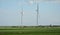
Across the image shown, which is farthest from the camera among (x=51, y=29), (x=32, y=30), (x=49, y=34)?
(x=32, y=30)

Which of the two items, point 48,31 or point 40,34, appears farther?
point 48,31

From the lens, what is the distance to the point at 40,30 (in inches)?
504

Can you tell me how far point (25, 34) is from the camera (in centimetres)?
1172

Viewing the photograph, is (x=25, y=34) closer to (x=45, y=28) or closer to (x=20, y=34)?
(x=20, y=34)

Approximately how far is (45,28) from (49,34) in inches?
Answer: 45.9

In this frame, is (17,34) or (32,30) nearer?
(17,34)

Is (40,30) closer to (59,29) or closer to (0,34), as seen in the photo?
(59,29)

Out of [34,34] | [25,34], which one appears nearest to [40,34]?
[34,34]

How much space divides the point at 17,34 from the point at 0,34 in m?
1.37

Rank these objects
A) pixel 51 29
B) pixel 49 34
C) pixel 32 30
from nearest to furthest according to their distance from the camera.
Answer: pixel 49 34 → pixel 51 29 → pixel 32 30

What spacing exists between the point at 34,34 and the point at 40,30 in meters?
1.26

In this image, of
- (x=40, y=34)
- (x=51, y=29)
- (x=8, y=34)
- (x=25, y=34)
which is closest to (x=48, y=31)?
(x=51, y=29)

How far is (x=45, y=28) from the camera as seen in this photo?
12359mm

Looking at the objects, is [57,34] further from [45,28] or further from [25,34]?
[25,34]
